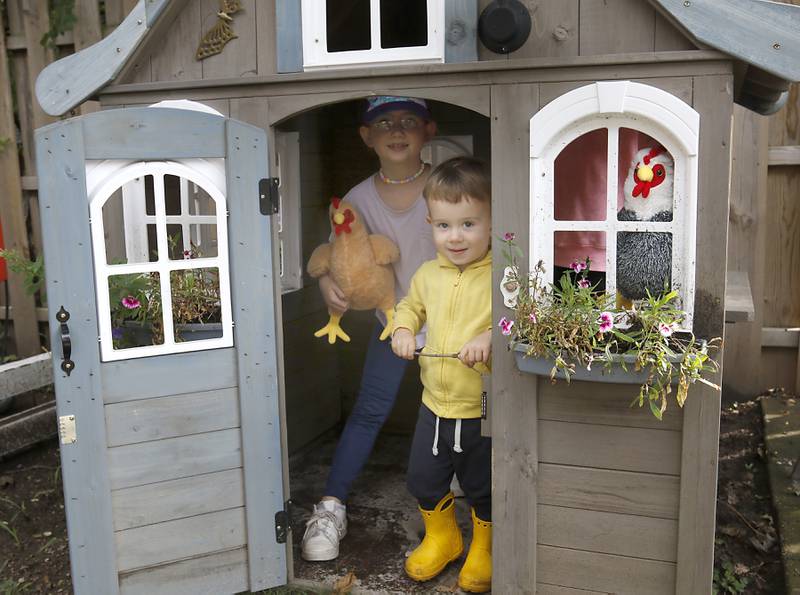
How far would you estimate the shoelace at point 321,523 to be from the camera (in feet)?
10.9

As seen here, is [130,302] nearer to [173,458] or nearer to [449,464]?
[173,458]

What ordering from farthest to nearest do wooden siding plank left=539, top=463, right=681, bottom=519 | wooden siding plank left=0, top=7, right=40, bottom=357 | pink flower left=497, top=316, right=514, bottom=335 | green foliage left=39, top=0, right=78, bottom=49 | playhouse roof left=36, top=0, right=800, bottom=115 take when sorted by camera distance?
wooden siding plank left=0, top=7, right=40, bottom=357, green foliage left=39, top=0, right=78, bottom=49, wooden siding plank left=539, top=463, right=681, bottom=519, pink flower left=497, top=316, right=514, bottom=335, playhouse roof left=36, top=0, right=800, bottom=115

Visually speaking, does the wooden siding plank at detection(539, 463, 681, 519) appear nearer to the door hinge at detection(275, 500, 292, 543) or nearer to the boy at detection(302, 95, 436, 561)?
the door hinge at detection(275, 500, 292, 543)

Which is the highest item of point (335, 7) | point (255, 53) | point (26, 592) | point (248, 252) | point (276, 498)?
point (335, 7)

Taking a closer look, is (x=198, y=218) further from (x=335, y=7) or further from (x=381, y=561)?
(x=381, y=561)

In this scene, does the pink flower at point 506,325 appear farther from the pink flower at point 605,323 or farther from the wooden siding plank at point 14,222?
the wooden siding plank at point 14,222

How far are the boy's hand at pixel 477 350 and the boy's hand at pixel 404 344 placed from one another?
0.81ft

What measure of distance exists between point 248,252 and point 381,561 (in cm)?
137

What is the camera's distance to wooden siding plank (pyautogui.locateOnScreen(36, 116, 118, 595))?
2637 millimetres

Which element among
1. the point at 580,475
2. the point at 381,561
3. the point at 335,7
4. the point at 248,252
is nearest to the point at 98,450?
the point at 248,252

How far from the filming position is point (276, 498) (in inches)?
118

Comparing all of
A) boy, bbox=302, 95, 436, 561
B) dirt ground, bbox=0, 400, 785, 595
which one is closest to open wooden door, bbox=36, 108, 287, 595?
boy, bbox=302, 95, 436, 561

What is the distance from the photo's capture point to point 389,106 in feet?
10.9

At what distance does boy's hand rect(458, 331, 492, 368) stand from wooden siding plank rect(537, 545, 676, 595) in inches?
26.4
